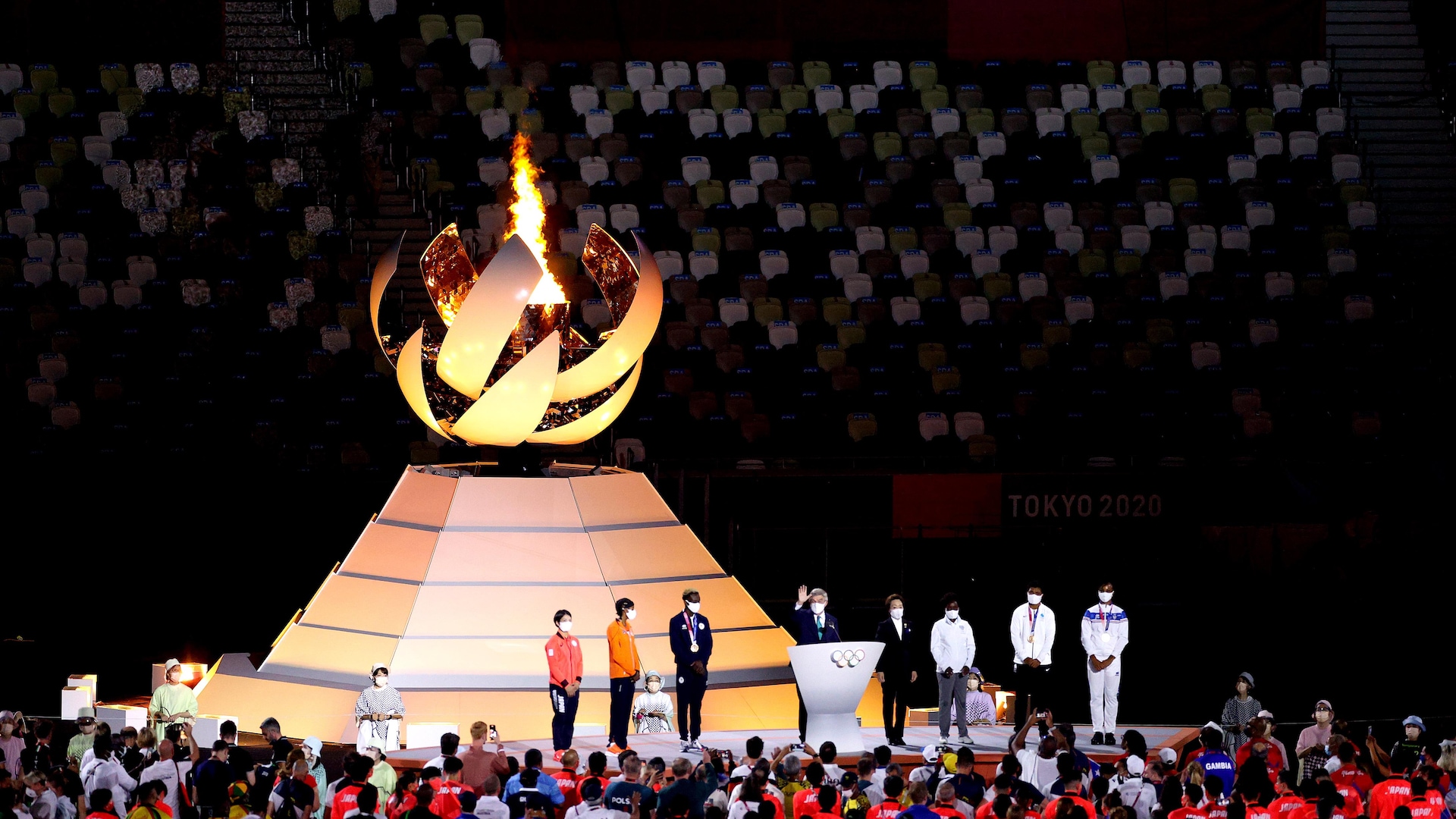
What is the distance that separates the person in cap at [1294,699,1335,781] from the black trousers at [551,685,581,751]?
5.46 meters

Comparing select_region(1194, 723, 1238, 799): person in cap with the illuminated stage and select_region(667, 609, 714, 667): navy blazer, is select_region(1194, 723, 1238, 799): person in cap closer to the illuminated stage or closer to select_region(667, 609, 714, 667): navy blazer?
select_region(667, 609, 714, 667): navy blazer

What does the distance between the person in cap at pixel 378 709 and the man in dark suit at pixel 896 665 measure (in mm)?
3840

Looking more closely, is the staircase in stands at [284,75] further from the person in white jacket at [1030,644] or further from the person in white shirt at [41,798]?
the person in white shirt at [41,798]

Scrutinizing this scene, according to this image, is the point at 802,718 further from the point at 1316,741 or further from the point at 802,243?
the point at 802,243

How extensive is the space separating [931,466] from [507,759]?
9.51 m

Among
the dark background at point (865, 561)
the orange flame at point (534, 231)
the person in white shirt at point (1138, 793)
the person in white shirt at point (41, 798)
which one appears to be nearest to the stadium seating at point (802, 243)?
the dark background at point (865, 561)

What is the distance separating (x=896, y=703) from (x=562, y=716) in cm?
273

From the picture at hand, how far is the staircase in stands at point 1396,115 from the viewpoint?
27.2m

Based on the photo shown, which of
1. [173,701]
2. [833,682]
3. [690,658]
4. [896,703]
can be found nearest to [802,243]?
[896,703]

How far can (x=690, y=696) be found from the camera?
50.5 ft

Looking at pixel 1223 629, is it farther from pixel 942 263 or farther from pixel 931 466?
pixel 942 263

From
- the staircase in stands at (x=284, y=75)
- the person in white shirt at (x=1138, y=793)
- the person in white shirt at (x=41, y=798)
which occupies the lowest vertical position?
the person in white shirt at (x=41, y=798)

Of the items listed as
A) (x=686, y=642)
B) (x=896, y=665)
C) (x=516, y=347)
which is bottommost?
(x=896, y=665)

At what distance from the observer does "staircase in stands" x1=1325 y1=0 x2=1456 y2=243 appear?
2717 cm
